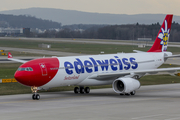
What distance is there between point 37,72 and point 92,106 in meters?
6.83

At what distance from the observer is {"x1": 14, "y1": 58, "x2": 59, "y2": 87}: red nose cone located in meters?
32.4

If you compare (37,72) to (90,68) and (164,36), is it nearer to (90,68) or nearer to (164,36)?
(90,68)

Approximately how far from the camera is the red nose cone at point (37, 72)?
32.4 meters

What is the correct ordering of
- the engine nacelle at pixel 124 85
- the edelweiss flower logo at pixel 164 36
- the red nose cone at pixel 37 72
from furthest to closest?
the edelweiss flower logo at pixel 164 36, the engine nacelle at pixel 124 85, the red nose cone at pixel 37 72

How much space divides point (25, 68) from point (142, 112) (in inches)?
495

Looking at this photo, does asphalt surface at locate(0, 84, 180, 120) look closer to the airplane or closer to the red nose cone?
the airplane

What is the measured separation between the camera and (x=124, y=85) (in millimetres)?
35688

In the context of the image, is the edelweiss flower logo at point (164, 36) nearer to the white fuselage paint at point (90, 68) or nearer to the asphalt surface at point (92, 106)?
the white fuselage paint at point (90, 68)

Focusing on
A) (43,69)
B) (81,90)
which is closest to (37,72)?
(43,69)

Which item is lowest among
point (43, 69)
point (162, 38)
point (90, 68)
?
point (90, 68)

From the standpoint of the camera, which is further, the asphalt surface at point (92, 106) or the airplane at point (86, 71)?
the airplane at point (86, 71)

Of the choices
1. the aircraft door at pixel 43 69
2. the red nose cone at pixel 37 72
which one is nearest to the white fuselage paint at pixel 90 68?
the red nose cone at pixel 37 72

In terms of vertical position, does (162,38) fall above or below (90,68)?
above

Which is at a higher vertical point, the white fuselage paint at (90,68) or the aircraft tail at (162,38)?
the aircraft tail at (162,38)
